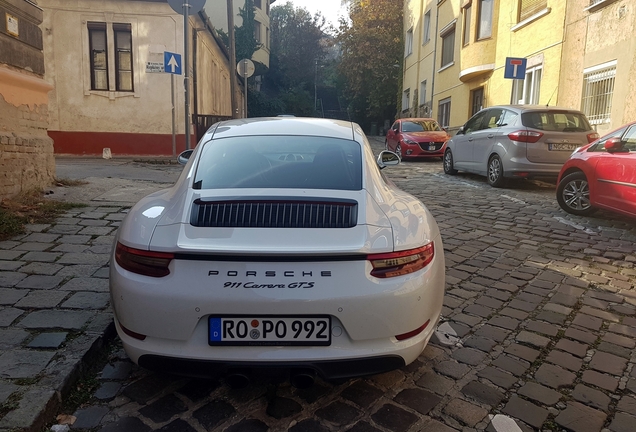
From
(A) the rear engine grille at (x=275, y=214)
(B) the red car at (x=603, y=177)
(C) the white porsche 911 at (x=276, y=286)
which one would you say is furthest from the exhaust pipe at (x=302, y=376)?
(B) the red car at (x=603, y=177)

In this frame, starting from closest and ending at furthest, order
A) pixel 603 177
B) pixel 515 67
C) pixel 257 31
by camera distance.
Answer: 1. pixel 603 177
2. pixel 515 67
3. pixel 257 31

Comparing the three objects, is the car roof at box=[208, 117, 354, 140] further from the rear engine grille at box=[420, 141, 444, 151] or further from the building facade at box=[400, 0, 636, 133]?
the rear engine grille at box=[420, 141, 444, 151]

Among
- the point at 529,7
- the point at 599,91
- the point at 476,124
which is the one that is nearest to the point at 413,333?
the point at 476,124

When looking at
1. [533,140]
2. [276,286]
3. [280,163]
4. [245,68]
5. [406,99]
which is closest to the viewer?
[276,286]

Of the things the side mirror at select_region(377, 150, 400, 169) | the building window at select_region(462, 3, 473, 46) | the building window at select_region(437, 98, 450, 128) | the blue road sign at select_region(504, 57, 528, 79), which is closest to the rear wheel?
the blue road sign at select_region(504, 57, 528, 79)

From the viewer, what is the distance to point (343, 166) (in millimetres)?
3229

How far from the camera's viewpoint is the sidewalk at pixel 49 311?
254 cm

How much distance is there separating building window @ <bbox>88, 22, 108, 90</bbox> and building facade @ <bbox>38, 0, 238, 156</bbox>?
0.03m

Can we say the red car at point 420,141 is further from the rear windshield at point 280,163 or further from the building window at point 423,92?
the rear windshield at point 280,163

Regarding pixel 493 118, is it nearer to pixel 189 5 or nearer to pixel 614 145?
pixel 614 145

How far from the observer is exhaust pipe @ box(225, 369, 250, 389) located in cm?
237

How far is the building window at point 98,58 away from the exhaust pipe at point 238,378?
1615cm

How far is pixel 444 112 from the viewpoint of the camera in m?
26.7

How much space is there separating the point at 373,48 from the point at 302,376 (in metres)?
39.6
